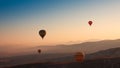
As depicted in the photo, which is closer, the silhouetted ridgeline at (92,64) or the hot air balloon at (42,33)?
the hot air balloon at (42,33)

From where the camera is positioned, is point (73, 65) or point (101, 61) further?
point (73, 65)

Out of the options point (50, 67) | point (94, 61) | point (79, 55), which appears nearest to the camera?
point (79, 55)

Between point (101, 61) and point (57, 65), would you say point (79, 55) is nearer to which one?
point (101, 61)

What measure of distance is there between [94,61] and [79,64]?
6507 millimetres

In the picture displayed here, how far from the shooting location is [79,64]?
113562mm

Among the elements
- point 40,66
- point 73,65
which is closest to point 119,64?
point 73,65

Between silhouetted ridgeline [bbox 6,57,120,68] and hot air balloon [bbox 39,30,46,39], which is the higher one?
hot air balloon [bbox 39,30,46,39]

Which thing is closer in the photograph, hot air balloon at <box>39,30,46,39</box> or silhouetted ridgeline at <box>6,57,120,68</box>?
hot air balloon at <box>39,30,46,39</box>

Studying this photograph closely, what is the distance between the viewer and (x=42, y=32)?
91750mm

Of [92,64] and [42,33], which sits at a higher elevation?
[42,33]

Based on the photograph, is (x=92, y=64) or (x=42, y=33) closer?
(x=42, y=33)

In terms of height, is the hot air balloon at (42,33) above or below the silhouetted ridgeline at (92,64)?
above

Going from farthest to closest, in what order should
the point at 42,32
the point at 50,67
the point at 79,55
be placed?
1. the point at 50,67
2. the point at 79,55
3. the point at 42,32

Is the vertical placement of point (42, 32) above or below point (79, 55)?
above
